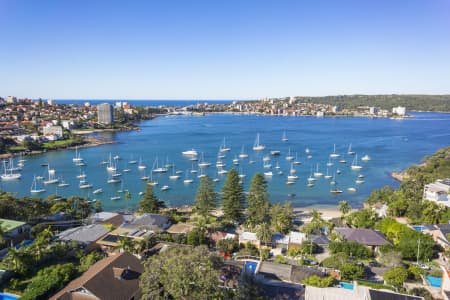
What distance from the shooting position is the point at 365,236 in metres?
18.6

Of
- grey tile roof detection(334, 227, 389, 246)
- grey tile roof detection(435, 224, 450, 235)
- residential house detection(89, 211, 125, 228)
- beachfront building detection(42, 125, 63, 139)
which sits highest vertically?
beachfront building detection(42, 125, 63, 139)

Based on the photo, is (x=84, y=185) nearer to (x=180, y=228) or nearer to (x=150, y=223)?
(x=150, y=223)

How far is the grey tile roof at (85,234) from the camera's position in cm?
1730

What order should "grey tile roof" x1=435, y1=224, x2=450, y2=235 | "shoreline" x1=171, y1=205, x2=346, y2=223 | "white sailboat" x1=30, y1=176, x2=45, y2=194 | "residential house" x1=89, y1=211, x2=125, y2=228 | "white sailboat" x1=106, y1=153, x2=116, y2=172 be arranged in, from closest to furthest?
"grey tile roof" x1=435, y1=224, x2=450, y2=235 < "residential house" x1=89, y1=211, x2=125, y2=228 < "shoreline" x1=171, y1=205, x2=346, y2=223 < "white sailboat" x1=30, y1=176, x2=45, y2=194 < "white sailboat" x1=106, y1=153, x2=116, y2=172

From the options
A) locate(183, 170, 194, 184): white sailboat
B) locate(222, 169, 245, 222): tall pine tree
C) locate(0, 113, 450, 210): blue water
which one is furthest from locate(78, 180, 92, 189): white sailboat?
locate(222, 169, 245, 222): tall pine tree

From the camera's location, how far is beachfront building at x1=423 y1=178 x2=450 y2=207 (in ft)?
80.5

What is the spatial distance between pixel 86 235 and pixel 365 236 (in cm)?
1711

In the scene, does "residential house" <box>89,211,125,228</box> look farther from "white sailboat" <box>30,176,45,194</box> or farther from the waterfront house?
"white sailboat" <box>30,176,45,194</box>

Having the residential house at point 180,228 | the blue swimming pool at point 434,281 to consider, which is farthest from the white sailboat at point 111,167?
the blue swimming pool at point 434,281

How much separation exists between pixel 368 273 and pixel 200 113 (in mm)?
158769

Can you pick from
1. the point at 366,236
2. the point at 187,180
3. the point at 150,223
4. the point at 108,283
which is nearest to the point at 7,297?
the point at 108,283

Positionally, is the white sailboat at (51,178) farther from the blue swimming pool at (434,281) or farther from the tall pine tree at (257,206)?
the blue swimming pool at (434,281)

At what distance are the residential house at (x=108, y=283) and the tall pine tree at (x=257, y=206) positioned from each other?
34.9 ft

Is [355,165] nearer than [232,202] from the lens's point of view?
No
